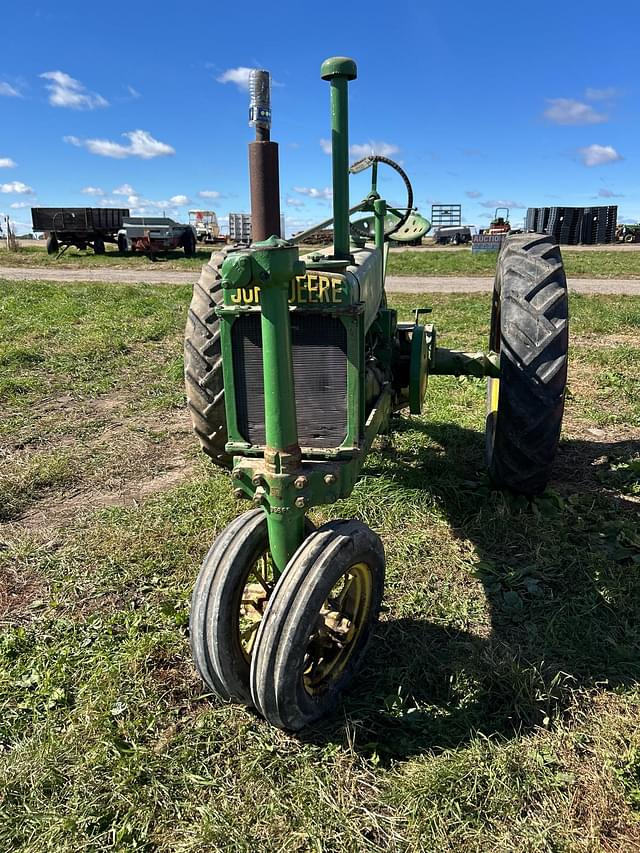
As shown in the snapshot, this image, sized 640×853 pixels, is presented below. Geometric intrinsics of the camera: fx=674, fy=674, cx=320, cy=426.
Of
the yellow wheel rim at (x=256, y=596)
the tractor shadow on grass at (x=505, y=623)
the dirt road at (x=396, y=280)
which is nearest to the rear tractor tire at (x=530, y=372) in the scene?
the tractor shadow on grass at (x=505, y=623)

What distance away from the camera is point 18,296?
1187 cm

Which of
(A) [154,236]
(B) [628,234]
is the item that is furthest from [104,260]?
(B) [628,234]

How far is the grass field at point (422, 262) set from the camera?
17922mm

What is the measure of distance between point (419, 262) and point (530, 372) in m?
17.9

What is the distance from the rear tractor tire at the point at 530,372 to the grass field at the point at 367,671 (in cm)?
35

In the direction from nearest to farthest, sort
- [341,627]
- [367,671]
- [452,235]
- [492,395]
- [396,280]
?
1. [341,627]
2. [367,671]
3. [492,395]
4. [396,280]
5. [452,235]

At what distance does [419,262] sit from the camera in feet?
67.8

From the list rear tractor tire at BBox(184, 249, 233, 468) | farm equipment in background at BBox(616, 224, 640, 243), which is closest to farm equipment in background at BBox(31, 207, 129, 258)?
rear tractor tire at BBox(184, 249, 233, 468)

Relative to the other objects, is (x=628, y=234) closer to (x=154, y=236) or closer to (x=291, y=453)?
(x=154, y=236)

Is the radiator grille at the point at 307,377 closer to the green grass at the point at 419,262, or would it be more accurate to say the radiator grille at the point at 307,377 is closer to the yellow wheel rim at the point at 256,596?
the yellow wheel rim at the point at 256,596

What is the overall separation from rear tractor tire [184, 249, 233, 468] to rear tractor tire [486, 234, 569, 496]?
1523 mm

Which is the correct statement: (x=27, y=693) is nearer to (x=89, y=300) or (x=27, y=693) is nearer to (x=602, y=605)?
(x=602, y=605)

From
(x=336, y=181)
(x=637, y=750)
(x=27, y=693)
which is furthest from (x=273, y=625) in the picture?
(x=336, y=181)

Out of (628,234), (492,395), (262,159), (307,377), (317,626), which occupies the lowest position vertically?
(317,626)
